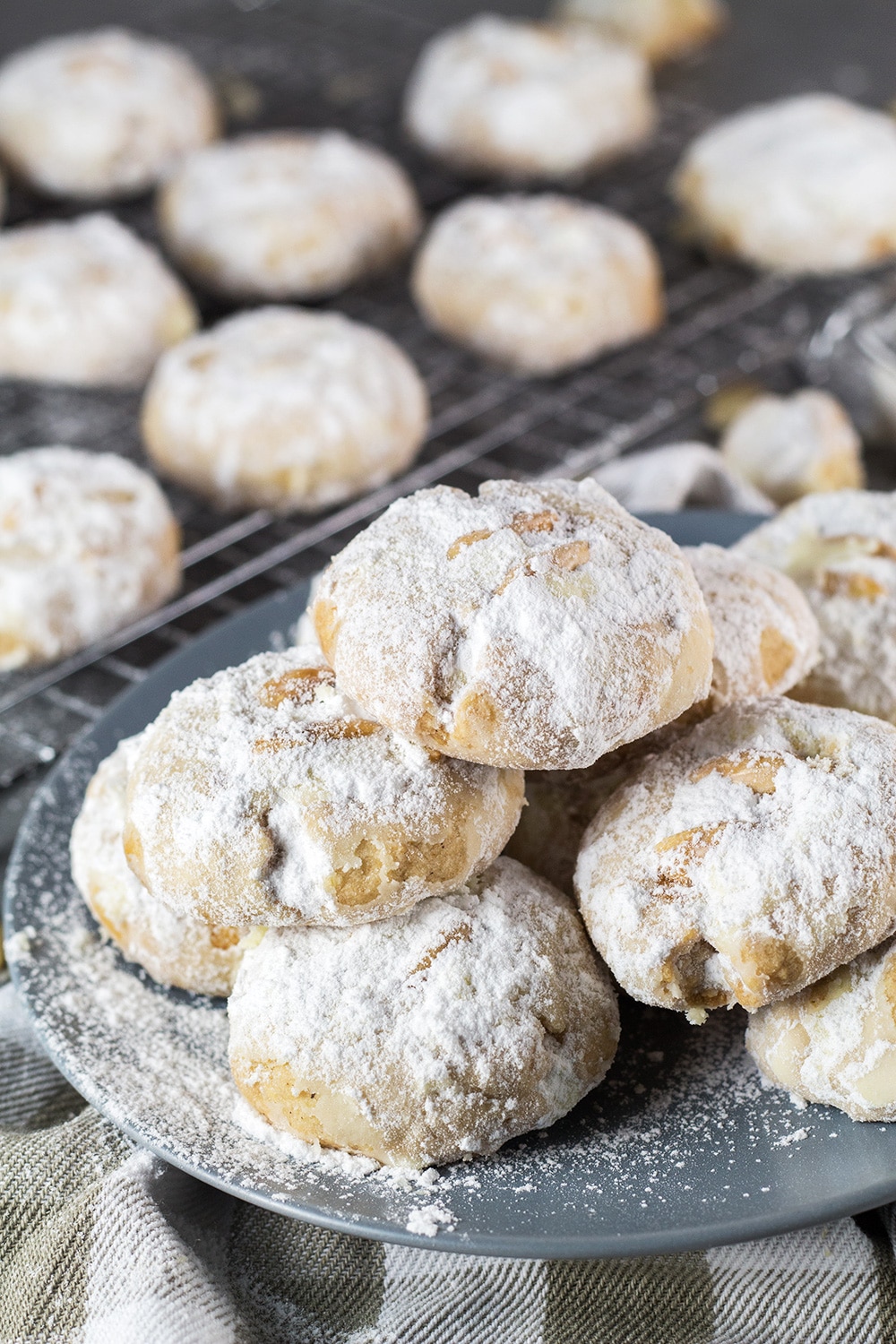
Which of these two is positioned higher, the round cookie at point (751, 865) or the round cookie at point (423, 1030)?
the round cookie at point (751, 865)

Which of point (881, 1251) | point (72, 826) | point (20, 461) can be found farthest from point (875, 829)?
→ point (20, 461)

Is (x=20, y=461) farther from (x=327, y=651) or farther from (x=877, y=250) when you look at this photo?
(x=877, y=250)

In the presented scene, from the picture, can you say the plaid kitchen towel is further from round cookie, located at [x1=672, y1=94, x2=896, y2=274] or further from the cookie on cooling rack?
round cookie, located at [x1=672, y1=94, x2=896, y2=274]

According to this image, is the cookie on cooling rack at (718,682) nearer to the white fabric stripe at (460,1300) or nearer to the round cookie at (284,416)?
the white fabric stripe at (460,1300)

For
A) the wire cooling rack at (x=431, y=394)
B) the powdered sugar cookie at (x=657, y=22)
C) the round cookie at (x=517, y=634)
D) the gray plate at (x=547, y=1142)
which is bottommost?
the wire cooling rack at (x=431, y=394)

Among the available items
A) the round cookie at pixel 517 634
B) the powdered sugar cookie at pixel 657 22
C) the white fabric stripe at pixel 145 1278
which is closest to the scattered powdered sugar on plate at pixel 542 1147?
the white fabric stripe at pixel 145 1278
